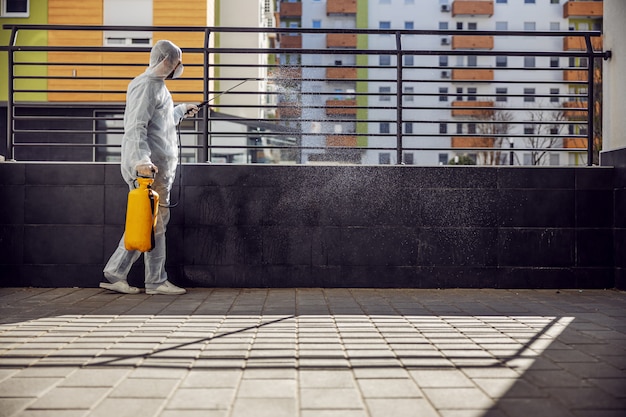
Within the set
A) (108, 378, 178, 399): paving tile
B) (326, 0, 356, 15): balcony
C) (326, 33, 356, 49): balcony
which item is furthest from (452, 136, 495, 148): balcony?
(108, 378, 178, 399): paving tile

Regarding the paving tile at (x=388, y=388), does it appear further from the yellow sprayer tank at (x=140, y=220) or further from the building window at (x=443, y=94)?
the building window at (x=443, y=94)

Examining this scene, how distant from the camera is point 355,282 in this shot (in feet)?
23.9

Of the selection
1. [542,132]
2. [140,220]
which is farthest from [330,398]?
[542,132]

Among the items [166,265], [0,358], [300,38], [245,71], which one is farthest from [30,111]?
[300,38]

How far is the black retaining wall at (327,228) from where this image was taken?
7.26m

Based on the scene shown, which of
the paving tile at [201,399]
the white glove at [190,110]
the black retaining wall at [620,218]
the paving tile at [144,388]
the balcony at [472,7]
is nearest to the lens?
the paving tile at [201,399]

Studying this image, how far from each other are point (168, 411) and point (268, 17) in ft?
106

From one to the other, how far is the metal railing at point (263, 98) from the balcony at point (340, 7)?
1455cm

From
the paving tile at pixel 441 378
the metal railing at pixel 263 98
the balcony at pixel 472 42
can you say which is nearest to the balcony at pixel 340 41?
the metal railing at pixel 263 98

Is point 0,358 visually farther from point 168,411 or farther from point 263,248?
point 263,248

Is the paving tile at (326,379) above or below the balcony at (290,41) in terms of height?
below

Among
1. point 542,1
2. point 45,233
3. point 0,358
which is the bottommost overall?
point 0,358

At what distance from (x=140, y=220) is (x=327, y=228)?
2.06 m

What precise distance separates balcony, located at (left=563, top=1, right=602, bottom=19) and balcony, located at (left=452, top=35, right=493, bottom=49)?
293 inches
